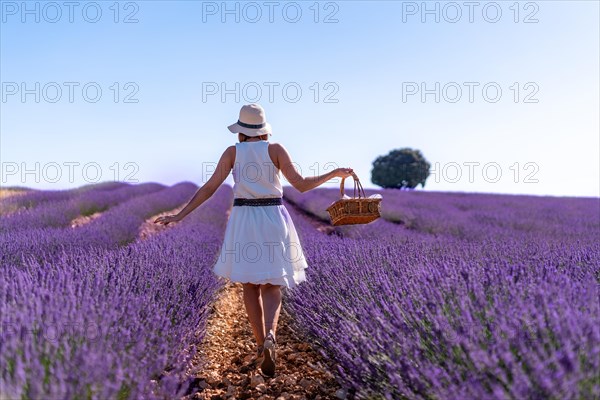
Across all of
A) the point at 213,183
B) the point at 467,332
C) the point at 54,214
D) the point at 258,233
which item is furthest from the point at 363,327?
the point at 54,214

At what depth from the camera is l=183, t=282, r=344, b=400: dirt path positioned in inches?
88.3

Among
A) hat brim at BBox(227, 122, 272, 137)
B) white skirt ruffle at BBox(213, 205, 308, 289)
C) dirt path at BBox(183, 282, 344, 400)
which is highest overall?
hat brim at BBox(227, 122, 272, 137)

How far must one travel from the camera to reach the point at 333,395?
2.14 m

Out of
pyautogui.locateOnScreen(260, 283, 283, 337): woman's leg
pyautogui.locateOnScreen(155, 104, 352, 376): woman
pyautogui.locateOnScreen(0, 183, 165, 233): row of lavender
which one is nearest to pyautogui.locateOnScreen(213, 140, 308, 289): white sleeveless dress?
pyautogui.locateOnScreen(155, 104, 352, 376): woman

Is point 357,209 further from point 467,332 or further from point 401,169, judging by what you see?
point 401,169

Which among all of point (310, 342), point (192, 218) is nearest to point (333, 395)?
point (310, 342)

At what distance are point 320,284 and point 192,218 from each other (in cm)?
546

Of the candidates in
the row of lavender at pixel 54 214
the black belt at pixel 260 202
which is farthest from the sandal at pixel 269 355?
the row of lavender at pixel 54 214

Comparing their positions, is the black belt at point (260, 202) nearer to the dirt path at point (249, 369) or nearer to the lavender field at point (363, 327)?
the lavender field at point (363, 327)

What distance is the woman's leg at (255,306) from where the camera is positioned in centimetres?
249

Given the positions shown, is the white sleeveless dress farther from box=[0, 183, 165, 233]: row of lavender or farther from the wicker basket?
box=[0, 183, 165, 233]: row of lavender

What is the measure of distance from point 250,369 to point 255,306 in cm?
37

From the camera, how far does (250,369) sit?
2.60 meters

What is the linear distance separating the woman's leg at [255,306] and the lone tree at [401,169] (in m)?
29.7
